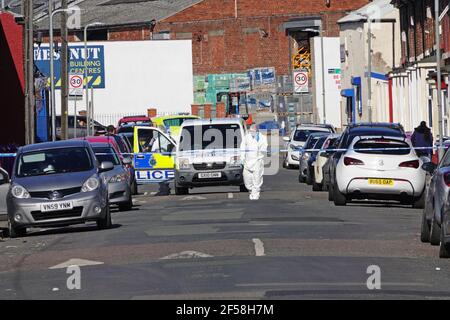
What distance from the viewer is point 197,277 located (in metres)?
14.6

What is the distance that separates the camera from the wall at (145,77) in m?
91.6

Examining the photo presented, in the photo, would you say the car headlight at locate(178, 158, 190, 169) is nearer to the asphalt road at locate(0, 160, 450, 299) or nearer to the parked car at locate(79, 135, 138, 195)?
the parked car at locate(79, 135, 138, 195)

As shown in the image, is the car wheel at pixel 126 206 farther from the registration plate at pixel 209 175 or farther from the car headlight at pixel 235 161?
the car headlight at pixel 235 161

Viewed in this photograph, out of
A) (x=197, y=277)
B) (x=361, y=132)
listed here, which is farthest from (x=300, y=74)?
(x=197, y=277)

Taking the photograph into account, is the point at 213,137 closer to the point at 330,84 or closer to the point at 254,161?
the point at 254,161

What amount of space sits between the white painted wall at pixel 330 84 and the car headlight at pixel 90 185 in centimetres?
6667

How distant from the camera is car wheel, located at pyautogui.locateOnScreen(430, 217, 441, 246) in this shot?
725 inches

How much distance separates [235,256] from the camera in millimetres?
16719

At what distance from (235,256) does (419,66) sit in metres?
39.3

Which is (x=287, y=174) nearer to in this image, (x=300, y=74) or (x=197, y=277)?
(x=300, y=74)

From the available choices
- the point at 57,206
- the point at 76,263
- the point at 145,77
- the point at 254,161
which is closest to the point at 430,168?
the point at 76,263

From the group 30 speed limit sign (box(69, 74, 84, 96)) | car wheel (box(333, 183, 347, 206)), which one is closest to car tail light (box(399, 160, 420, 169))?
car wheel (box(333, 183, 347, 206))

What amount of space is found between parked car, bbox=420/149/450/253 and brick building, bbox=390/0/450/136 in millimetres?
27869
